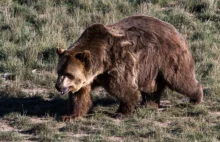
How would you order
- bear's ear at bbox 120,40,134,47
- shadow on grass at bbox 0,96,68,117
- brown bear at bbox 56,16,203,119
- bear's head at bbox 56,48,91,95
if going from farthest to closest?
1. shadow on grass at bbox 0,96,68,117
2. bear's ear at bbox 120,40,134,47
3. brown bear at bbox 56,16,203,119
4. bear's head at bbox 56,48,91,95

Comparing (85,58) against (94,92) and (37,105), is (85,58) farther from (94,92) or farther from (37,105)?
(94,92)

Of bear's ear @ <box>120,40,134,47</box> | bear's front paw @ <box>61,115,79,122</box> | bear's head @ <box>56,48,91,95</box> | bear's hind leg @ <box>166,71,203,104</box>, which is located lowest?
bear's front paw @ <box>61,115,79,122</box>

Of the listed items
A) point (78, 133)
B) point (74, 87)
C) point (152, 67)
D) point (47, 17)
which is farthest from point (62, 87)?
point (47, 17)

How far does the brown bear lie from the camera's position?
8531 millimetres

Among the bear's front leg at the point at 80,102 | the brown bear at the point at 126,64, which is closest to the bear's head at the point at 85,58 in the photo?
the brown bear at the point at 126,64

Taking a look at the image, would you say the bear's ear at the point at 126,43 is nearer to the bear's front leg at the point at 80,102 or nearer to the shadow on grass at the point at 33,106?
the bear's front leg at the point at 80,102

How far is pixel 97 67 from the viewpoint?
8.60 metres

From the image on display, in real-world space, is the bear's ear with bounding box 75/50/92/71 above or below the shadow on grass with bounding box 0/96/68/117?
above

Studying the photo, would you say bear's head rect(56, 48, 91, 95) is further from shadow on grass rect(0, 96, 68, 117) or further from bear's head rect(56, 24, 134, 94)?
shadow on grass rect(0, 96, 68, 117)

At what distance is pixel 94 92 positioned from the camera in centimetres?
1012

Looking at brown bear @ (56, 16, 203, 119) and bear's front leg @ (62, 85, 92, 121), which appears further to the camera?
bear's front leg @ (62, 85, 92, 121)

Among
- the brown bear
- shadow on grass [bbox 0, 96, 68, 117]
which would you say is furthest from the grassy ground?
the brown bear

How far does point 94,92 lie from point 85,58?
170 centimetres

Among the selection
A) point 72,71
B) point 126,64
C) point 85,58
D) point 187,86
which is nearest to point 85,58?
point 85,58
